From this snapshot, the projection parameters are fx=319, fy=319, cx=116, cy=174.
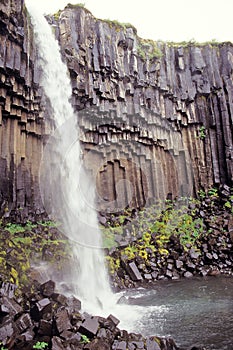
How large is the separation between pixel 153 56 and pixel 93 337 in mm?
18065

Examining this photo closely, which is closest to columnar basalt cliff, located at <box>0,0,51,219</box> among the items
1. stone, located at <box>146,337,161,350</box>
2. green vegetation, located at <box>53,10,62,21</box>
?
green vegetation, located at <box>53,10,62,21</box>

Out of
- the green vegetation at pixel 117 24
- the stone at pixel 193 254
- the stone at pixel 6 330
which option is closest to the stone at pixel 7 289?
the stone at pixel 6 330

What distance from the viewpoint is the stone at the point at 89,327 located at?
6516 mm

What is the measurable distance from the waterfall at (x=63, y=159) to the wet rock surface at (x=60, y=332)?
21.1 feet

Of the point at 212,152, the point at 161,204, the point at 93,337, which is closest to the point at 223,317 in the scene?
the point at 93,337

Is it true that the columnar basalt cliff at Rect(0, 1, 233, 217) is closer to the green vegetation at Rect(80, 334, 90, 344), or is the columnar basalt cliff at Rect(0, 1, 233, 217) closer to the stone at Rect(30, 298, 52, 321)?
the stone at Rect(30, 298, 52, 321)

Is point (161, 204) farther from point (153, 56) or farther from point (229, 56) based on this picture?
point (229, 56)

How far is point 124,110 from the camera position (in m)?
17.9

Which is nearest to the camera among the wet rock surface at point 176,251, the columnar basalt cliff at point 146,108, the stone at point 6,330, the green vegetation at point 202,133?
the stone at point 6,330

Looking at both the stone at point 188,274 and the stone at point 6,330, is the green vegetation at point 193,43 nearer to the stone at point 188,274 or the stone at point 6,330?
the stone at point 188,274

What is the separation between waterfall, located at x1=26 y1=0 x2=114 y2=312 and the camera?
15.0m

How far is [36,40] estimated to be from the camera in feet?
50.0

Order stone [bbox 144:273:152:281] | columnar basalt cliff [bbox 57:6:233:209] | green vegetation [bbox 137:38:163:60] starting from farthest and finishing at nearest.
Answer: green vegetation [bbox 137:38:163:60], columnar basalt cliff [bbox 57:6:233:209], stone [bbox 144:273:152:281]

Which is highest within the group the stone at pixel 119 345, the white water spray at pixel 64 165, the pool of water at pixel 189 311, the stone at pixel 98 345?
the white water spray at pixel 64 165
